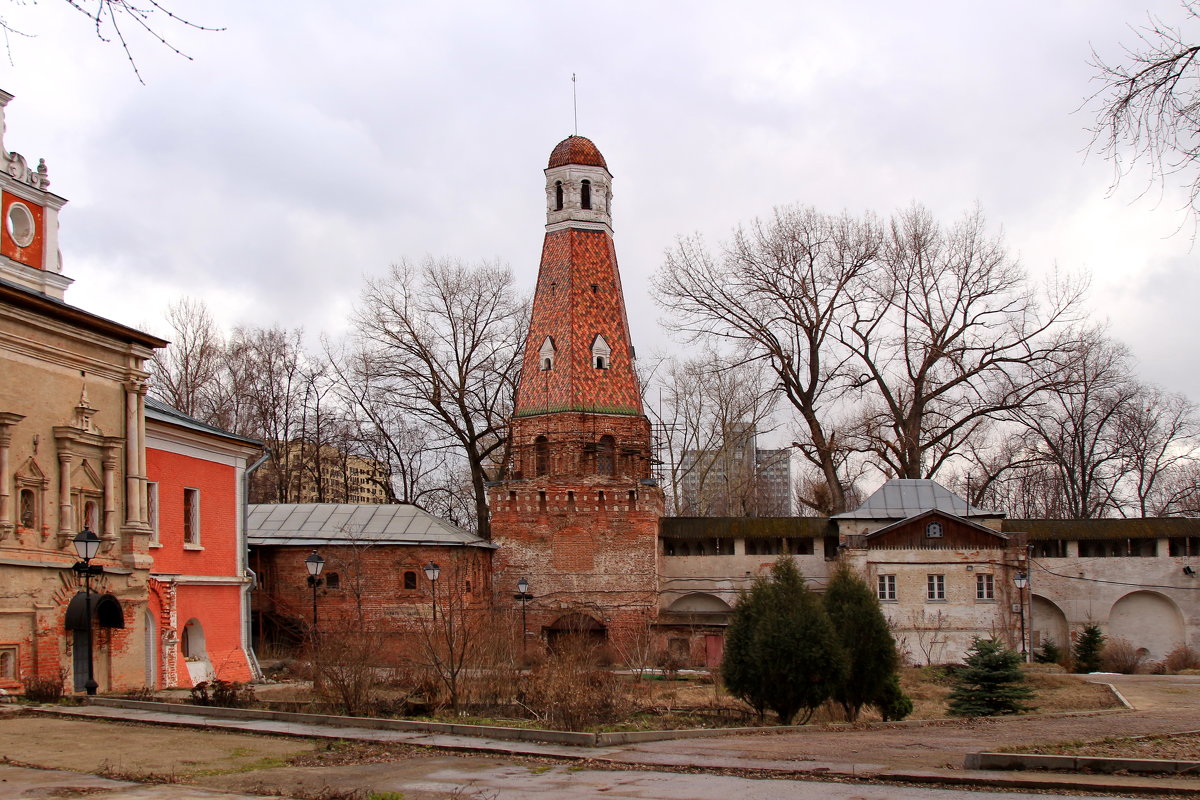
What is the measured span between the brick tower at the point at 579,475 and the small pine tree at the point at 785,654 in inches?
599

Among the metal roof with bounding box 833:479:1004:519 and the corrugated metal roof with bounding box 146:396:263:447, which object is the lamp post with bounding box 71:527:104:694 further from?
the metal roof with bounding box 833:479:1004:519

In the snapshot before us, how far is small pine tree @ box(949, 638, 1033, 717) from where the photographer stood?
1717 cm

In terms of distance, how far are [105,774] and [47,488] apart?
880cm

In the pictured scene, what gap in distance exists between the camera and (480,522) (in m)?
38.8

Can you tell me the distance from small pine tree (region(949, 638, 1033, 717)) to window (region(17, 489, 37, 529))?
42.1 feet

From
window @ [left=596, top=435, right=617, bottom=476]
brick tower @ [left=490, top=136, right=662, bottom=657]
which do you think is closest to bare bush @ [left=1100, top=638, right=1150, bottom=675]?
brick tower @ [left=490, top=136, right=662, bottom=657]

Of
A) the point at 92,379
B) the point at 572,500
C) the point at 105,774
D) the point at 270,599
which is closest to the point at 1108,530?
the point at 572,500

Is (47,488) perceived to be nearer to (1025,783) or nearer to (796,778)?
(796,778)

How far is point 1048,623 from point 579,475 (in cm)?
1376

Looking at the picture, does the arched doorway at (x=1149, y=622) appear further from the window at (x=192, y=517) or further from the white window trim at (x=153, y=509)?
the white window trim at (x=153, y=509)

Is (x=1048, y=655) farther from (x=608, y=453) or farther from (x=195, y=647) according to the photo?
(x=195, y=647)

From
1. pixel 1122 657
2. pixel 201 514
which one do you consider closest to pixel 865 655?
pixel 201 514

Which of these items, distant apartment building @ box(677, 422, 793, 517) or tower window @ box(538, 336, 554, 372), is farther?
distant apartment building @ box(677, 422, 793, 517)

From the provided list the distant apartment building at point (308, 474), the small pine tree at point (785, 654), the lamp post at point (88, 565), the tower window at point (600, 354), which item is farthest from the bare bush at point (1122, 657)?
the lamp post at point (88, 565)
